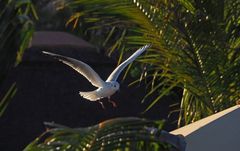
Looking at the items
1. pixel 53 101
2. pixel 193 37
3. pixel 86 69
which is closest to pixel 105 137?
pixel 86 69

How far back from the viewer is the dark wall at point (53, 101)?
41.5ft

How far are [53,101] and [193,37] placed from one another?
21.2ft

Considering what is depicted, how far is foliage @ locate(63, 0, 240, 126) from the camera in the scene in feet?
21.7

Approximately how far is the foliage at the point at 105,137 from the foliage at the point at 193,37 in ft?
10.3

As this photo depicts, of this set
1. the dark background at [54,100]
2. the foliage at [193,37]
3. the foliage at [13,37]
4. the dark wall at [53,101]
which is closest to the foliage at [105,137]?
the foliage at [13,37]

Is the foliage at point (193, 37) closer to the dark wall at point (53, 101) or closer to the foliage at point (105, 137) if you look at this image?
the foliage at point (105, 137)

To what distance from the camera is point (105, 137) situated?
11.2 feet

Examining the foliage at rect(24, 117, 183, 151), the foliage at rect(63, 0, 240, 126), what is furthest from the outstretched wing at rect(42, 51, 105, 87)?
the foliage at rect(24, 117, 183, 151)

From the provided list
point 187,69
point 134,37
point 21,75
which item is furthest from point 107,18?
point 21,75

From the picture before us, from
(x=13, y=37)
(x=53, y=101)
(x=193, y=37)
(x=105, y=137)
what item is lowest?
(x=53, y=101)

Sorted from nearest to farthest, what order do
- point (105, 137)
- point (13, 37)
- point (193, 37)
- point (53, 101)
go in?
point (13, 37) < point (105, 137) < point (193, 37) < point (53, 101)

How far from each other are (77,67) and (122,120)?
219 cm

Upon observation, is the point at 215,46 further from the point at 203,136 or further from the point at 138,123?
the point at 138,123

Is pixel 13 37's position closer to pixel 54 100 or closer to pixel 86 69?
pixel 86 69
